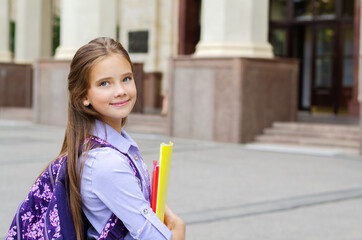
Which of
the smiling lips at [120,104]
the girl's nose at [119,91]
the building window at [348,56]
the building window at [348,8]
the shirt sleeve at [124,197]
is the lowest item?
the shirt sleeve at [124,197]

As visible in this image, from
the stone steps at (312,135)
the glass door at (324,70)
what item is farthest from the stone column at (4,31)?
the stone steps at (312,135)

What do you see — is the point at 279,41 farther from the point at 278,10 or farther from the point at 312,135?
the point at 312,135

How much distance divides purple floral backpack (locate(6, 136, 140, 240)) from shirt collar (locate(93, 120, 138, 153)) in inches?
0.8

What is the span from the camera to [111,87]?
203cm

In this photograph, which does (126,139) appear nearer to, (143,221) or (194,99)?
(143,221)

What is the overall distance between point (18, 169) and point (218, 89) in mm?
4978

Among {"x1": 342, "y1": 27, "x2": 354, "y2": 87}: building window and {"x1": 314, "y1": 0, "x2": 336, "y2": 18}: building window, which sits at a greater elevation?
{"x1": 314, "y1": 0, "x2": 336, "y2": 18}: building window

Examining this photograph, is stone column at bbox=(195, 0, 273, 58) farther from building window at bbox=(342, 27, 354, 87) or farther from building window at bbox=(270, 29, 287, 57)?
building window at bbox=(270, 29, 287, 57)

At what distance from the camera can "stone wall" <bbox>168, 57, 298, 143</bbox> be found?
11664 millimetres

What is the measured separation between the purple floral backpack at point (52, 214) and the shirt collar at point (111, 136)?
0.07ft

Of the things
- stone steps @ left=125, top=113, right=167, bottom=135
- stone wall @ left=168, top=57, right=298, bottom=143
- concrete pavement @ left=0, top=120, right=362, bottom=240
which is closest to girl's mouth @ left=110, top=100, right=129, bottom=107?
concrete pavement @ left=0, top=120, right=362, bottom=240

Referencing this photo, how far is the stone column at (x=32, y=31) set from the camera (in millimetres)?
20672

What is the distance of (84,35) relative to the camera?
594 inches

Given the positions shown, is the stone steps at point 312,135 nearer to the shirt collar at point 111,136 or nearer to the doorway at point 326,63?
the doorway at point 326,63
